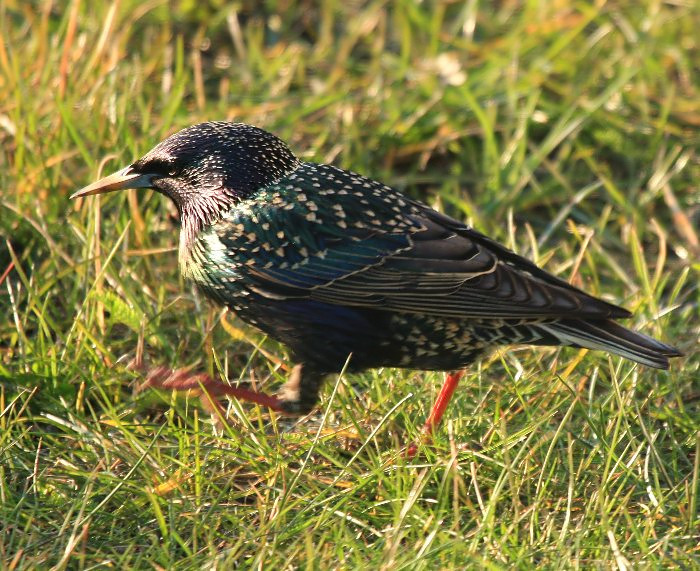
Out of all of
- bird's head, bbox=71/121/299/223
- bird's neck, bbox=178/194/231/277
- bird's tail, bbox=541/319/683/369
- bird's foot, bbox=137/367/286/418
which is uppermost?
bird's head, bbox=71/121/299/223

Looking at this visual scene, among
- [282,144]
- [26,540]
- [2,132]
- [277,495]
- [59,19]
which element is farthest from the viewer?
[59,19]

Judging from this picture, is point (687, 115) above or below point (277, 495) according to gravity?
above

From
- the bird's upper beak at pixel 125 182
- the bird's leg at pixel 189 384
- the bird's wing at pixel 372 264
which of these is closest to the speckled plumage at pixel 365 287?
the bird's wing at pixel 372 264

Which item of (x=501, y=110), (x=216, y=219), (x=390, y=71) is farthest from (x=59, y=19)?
(x=216, y=219)

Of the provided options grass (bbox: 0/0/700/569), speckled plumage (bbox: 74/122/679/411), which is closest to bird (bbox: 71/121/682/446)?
speckled plumage (bbox: 74/122/679/411)

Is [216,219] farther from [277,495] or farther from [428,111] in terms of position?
[428,111]

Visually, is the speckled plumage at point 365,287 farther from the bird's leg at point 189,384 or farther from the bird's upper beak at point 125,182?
the bird's upper beak at point 125,182

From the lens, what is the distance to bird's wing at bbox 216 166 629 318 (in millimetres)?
4047

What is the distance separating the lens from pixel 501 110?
6.20 metres

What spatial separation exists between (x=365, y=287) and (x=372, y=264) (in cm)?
8

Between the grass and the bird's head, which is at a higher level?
the bird's head

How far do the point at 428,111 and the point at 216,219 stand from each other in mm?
2228

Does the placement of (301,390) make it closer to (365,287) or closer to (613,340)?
(365,287)

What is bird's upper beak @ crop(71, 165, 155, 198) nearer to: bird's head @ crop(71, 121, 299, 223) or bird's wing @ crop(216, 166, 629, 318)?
bird's head @ crop(71, 121, 299, 223)
